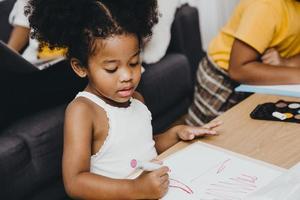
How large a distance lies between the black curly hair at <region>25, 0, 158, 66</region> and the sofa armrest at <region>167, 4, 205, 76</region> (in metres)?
1.11

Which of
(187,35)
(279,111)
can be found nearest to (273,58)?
(279,111)

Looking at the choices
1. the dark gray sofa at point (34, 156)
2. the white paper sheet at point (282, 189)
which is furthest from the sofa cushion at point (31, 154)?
the white paper sheet at point (282, 189)

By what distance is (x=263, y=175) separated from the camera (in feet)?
2.15

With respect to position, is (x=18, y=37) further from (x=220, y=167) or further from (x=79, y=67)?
(x=220, y=167)

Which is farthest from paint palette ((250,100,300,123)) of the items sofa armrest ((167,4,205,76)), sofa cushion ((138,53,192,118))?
sofa armrest ((167,4,205,76))

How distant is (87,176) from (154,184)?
0.56 feet

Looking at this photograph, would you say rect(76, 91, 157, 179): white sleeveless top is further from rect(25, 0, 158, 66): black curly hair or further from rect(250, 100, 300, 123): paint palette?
rect(250, 100, 300, 123): paint palette

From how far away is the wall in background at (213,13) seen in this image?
2.49 meters

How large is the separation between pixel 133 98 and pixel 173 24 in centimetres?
104

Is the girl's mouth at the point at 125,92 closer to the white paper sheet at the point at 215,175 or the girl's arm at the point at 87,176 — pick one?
the girl's arm at the point at 87,176

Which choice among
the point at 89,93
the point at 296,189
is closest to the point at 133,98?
the point at 89,93

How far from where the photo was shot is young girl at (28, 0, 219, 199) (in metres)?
0.79

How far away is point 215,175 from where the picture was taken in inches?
26.6

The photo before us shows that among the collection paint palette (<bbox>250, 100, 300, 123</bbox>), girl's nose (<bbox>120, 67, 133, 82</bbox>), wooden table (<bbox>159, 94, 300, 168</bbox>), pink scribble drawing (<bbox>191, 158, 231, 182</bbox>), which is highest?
girl's nose (<bbox>120, 67, 133, 82</bbox>)
